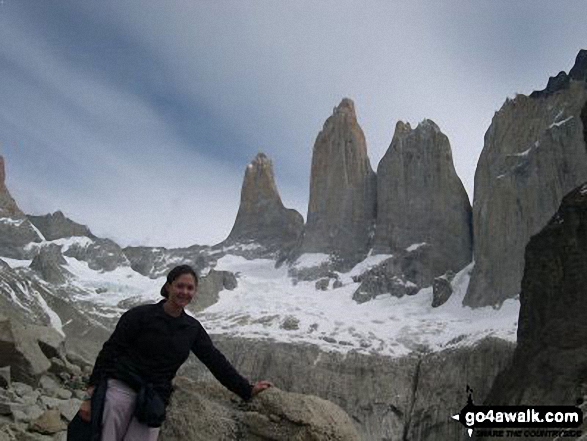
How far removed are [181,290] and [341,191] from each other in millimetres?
141619

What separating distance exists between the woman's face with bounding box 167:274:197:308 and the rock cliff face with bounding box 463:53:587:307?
98444mm

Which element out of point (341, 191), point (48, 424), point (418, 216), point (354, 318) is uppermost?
point (341, 191)

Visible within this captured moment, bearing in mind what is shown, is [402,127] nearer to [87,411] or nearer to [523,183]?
[523,183]

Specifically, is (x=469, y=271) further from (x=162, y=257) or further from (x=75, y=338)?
(x=162, y=257)

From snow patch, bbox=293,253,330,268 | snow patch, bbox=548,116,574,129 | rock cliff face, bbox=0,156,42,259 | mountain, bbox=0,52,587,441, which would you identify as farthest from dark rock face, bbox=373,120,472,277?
rock cliff face, bbox=0,156,42,259

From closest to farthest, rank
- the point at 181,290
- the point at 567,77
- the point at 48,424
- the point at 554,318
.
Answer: the point at 181,290
the point at 48,424
the point at 554,318
the point at 567,77

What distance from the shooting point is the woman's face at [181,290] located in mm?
7113

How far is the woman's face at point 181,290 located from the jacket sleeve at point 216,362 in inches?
23.8

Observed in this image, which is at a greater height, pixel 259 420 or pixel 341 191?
pixel 341 191

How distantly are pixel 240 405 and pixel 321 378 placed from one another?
8082 centimetres

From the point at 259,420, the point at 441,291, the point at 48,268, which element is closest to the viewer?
the point at 259,420

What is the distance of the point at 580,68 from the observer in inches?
4417

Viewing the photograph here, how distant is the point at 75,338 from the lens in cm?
8238

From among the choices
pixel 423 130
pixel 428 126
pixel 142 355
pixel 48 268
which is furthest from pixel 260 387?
pixel 48 268
